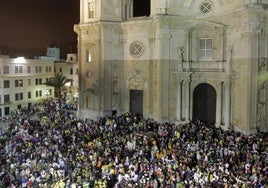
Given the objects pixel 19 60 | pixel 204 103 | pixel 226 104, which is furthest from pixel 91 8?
pixel 19 60

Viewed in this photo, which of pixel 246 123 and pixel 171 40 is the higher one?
pixel 171 40

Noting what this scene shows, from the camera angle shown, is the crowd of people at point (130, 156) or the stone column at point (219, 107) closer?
the crowd of people at point (130, 156)

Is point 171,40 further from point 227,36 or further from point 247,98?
point 247,98

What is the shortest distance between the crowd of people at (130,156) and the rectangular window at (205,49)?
20.9ft

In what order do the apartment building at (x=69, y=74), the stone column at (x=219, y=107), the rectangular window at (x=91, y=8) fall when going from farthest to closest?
the apartment building at (x=69, y=74) < the rectangular window at (x=91, y=8) < the stone column at (x=219, y=107)

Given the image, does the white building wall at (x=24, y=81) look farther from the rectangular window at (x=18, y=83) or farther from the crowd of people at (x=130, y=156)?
the crowd of people at (x=130, y=156)

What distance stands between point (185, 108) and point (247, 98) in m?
7.07

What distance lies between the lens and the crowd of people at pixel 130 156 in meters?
19.5

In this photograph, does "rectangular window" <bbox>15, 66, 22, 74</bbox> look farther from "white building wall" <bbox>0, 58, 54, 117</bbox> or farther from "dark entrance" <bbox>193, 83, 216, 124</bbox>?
"dark entrance" <bbox>193, 83, 216, 124</bbox>

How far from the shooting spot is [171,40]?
3391 centimetres

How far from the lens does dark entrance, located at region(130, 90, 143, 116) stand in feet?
123

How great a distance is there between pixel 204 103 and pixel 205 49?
4975 millimetres

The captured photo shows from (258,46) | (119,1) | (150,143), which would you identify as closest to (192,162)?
(150,143)

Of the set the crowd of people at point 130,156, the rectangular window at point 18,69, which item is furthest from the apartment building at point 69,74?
the crowd of people at point 130,156
